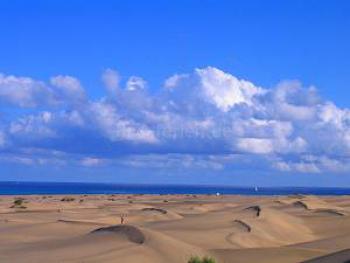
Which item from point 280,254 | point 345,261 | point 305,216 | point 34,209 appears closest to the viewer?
point 345,261

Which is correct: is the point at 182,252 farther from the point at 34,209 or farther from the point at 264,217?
the point at 34,209

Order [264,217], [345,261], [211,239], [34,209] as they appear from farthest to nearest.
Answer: [34,209] < [264,217] < [211,239] < [345,261]

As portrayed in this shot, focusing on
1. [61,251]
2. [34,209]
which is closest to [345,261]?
[61,251]

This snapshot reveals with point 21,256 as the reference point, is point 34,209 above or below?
above

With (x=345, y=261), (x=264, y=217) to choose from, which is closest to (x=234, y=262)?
(x=345, y=261)

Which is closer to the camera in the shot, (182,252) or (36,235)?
(182,252)

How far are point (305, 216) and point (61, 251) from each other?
1036 inches

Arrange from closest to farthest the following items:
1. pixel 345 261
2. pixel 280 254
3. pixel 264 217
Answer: pixel 345 261, pixel 280 254, pixel 264 217

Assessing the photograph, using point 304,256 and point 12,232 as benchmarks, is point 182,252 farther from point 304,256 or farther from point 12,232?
point 12,232

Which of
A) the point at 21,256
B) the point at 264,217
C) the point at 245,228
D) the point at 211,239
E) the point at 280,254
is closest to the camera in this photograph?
the point at 21,256

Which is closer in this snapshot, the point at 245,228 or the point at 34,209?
the point at 245,228

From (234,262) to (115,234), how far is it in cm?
466

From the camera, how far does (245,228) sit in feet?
114

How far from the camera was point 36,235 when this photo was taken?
31016 millimetres
